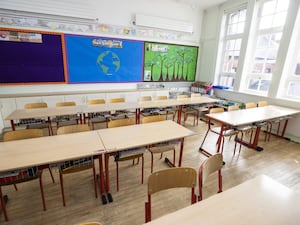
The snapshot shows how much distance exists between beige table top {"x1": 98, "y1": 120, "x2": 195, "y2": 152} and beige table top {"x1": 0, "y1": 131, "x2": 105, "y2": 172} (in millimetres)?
126

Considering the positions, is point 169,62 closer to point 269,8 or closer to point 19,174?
point 269,8

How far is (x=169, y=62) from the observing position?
5.59m

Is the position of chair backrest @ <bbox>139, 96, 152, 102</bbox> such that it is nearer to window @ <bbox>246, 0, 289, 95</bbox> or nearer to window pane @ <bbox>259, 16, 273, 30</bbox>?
window @ <bbox>246, 0, 289, 95</bbox>

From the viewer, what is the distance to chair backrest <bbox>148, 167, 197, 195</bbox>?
127 cm

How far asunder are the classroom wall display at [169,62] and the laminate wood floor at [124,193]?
10.3 feet

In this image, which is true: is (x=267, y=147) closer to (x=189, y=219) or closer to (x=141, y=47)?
(x=189, y=219)

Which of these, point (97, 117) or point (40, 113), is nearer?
point (40, 113)

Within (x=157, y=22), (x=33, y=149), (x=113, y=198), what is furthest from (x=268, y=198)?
(x=157, y=22)

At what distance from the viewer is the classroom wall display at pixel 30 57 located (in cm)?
369

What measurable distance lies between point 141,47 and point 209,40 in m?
2.48

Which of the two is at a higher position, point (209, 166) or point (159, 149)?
point (209, 166)

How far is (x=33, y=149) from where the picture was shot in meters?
1.69

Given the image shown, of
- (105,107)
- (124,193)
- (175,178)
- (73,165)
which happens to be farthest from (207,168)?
(105,107)

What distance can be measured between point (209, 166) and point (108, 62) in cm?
422
